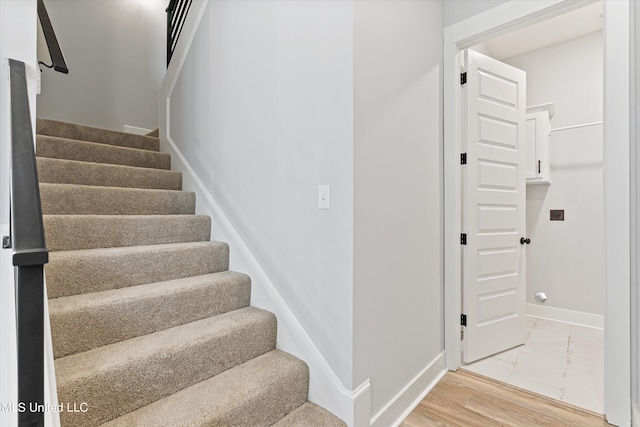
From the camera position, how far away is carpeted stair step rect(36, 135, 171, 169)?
2377 mm

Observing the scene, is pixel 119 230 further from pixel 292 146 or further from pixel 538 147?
pixel 538 147

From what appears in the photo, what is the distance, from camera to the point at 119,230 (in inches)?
77.9

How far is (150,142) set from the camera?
3.32 metres

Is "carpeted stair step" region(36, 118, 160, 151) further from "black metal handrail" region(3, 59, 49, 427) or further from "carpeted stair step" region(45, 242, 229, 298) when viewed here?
"black metal handrail" region(3, 59, 49, 427)

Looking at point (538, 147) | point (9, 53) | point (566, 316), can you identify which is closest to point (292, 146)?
point (9, 53)

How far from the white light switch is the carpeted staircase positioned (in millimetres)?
735

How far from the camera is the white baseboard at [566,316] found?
3154 mm

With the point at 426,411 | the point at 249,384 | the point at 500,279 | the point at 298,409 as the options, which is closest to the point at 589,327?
the point at 500,279

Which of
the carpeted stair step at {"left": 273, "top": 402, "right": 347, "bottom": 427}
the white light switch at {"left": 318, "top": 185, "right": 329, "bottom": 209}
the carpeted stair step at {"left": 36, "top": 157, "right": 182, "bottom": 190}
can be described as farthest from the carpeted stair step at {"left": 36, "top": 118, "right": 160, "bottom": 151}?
the carpeted stair step at {"left": 273, "top": 402, "right": 347, "bottom": 427}

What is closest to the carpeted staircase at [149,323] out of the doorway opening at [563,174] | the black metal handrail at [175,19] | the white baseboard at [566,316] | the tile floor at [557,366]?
the tile floor at [557,366]

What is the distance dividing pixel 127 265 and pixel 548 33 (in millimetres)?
4148

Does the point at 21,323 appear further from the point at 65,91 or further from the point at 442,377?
the point at 65,91

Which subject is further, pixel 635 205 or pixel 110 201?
pixel 110 201

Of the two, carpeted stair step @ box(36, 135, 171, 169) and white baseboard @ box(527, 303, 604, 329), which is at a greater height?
carpeted stair step @ box(36, 135, 171, 169)
